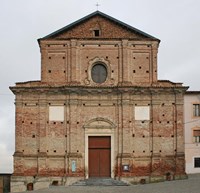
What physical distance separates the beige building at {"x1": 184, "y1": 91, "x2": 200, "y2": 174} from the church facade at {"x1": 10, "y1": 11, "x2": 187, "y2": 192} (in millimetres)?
5245

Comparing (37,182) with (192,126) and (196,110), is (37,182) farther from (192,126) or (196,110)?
(196,110)

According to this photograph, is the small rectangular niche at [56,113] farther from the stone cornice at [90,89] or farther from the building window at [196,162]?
the building window at [196,162]

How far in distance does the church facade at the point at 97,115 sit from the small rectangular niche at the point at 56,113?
7cm

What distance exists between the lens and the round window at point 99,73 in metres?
34.5

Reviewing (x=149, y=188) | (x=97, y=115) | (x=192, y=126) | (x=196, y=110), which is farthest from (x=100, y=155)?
(x=196, y=110)

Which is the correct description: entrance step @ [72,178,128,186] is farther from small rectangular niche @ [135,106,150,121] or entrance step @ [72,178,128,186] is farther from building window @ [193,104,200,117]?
building window @ [193,104,200,117]

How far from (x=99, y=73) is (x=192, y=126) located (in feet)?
32.4

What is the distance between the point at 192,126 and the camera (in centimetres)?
3894

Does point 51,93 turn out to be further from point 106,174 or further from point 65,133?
point 106,174

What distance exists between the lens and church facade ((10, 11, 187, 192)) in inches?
1303

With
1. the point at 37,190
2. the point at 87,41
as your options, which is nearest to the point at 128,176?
the point at 37,190

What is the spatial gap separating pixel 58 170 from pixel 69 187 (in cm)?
220

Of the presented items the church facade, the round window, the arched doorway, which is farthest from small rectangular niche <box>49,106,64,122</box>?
the round window

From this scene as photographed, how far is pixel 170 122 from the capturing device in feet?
111
